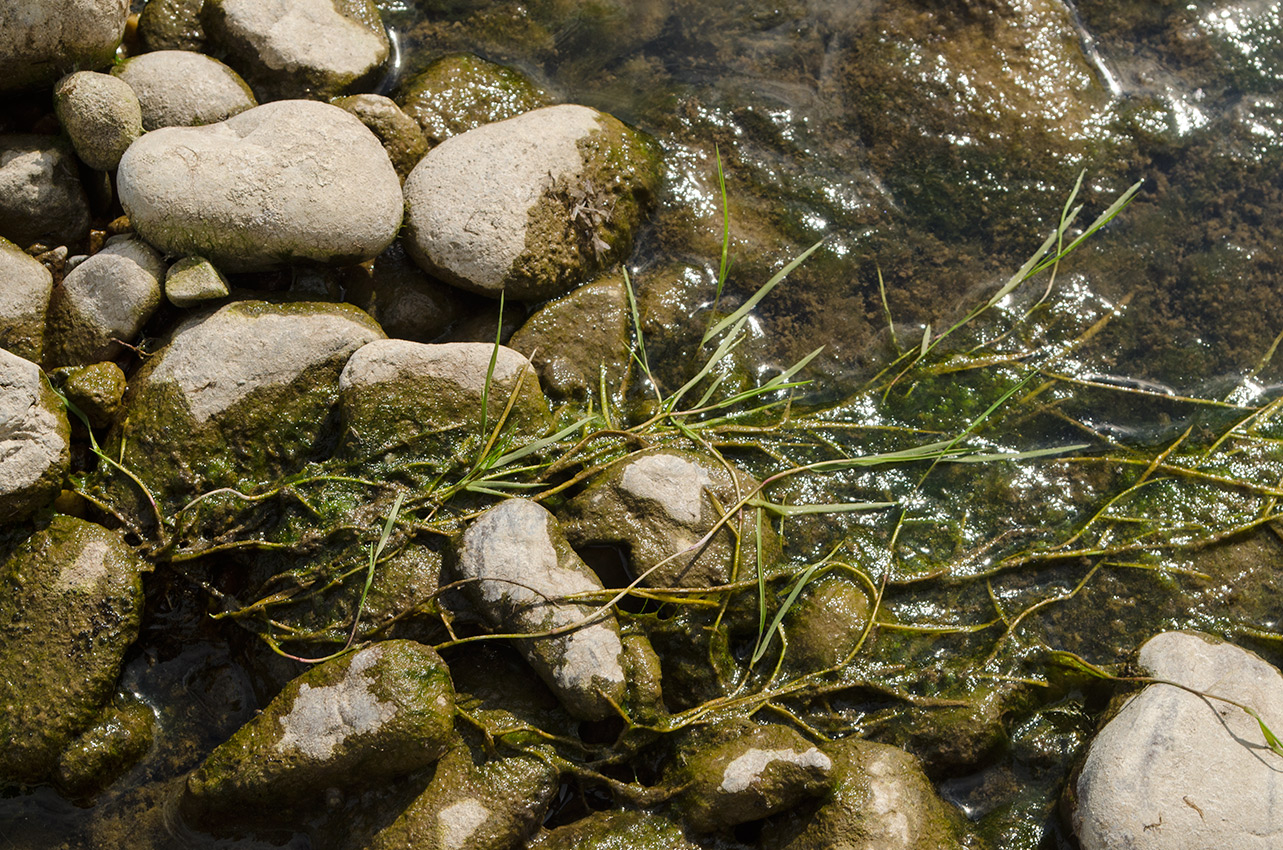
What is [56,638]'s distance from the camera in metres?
2.87

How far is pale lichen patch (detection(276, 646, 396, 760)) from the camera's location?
2678mm

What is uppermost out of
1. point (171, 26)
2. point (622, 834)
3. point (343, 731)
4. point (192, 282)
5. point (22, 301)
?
point (171, 26)

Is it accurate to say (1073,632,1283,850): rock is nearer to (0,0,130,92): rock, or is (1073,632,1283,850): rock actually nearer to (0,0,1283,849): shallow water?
(0,0,1283,849): shallow water

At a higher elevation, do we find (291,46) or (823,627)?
(291,46)

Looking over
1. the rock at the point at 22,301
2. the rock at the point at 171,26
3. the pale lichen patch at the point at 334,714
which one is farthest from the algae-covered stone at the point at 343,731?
the rock at the point at 171,26

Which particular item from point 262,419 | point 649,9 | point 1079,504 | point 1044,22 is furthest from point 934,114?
point 262,419

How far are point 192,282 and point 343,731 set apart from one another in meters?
1.71

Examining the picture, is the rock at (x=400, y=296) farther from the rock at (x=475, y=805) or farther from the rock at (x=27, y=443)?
the rock at (x=475, y=805)

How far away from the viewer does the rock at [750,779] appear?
8.92 feet

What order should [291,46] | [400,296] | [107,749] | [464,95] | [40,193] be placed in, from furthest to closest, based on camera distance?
[464,95] < [291,46] < [400,296] < [40,193] < [107,749]

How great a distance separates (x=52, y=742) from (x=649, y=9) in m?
3.93

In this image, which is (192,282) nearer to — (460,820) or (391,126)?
(391,126)

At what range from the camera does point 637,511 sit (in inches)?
120

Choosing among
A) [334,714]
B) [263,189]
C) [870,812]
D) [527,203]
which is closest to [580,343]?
[527,203]
